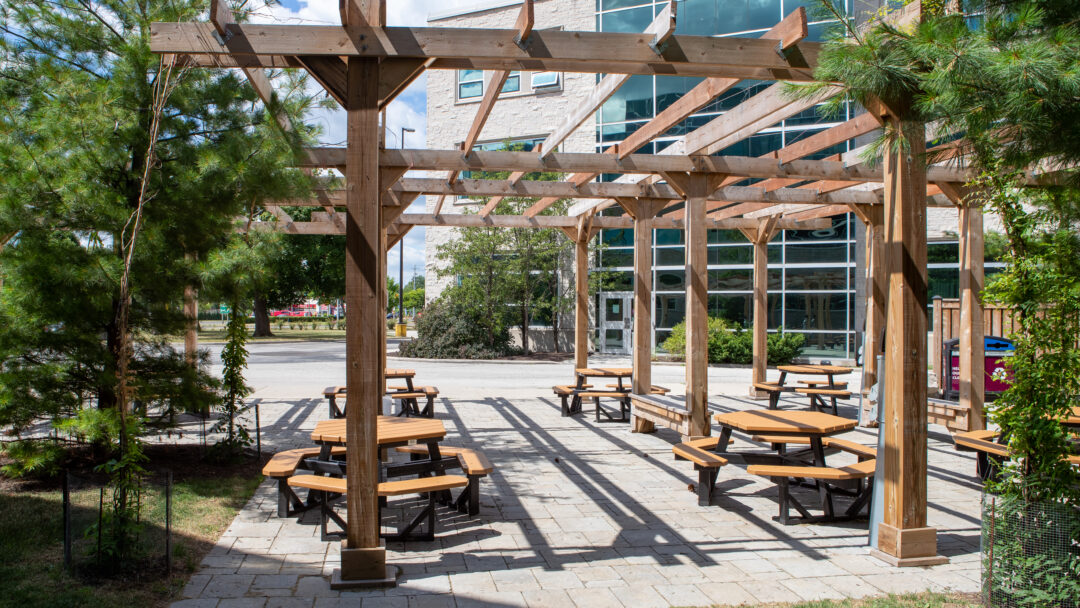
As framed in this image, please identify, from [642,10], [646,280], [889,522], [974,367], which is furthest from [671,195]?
[642,10]

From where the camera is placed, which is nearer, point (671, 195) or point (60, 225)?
point (60, 225)

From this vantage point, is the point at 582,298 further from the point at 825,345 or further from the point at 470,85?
the point at 470,85

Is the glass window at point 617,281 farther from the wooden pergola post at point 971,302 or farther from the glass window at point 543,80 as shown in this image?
the wooden pergola post at point 971,302

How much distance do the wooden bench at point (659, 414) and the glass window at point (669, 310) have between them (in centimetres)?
1337

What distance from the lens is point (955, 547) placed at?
509cm

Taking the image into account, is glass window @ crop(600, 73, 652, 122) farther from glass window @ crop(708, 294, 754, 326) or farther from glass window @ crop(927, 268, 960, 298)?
glass window @ crop(927, 268, 960, 298)

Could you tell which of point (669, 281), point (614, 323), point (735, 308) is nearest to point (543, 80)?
point (669, 281)

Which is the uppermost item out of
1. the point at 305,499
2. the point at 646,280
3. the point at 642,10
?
the point at 642,10

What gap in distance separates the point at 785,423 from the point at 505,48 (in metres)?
4.24

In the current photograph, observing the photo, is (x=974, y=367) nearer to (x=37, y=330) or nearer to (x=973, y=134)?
(x=973, y=134)

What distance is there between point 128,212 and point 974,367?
31.7ft

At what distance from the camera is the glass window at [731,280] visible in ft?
73.4

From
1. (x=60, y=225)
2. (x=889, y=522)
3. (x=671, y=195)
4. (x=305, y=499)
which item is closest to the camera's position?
(x=889, y=522)

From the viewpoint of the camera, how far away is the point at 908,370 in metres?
4.80
